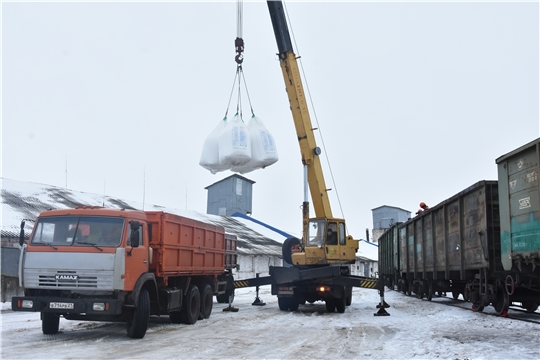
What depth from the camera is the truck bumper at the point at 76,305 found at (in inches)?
356

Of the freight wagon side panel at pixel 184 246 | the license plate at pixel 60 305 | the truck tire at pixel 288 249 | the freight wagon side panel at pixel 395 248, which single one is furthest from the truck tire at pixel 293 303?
the freight wagon side panel at pixel 395 248

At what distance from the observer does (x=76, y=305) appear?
Result: 9.09 metres

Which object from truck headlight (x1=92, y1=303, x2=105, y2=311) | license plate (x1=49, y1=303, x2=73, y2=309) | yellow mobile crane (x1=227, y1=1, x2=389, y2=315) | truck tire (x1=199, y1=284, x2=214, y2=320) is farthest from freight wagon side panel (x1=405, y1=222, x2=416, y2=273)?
license plate (x1=49, y1=303, x2=73, y2=309)

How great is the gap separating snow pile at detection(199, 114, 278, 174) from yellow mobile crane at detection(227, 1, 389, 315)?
7.35 feet

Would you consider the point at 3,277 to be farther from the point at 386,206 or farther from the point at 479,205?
the point at 386,206

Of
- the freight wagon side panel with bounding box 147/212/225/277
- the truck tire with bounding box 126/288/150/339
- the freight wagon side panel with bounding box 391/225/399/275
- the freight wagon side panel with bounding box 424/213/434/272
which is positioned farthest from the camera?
the freight wagon side panel with bounding box 391/225/399/275

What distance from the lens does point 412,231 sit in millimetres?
20531

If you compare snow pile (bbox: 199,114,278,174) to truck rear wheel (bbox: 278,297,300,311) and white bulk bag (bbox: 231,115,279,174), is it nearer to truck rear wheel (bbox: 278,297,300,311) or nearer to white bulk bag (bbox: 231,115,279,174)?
white bulk bag (bbox: 231,115,279,174)

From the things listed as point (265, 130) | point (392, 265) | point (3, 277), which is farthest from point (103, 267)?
point (392, 265)

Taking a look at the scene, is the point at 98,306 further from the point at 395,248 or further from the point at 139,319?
the point at 395,248

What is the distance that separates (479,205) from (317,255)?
196 inches

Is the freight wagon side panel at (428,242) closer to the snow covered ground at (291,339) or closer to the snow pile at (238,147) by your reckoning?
the snow covered ground at (291,339)

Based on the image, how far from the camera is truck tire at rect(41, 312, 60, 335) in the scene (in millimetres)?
10234

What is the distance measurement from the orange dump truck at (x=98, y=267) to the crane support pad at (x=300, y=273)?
15.6ft
